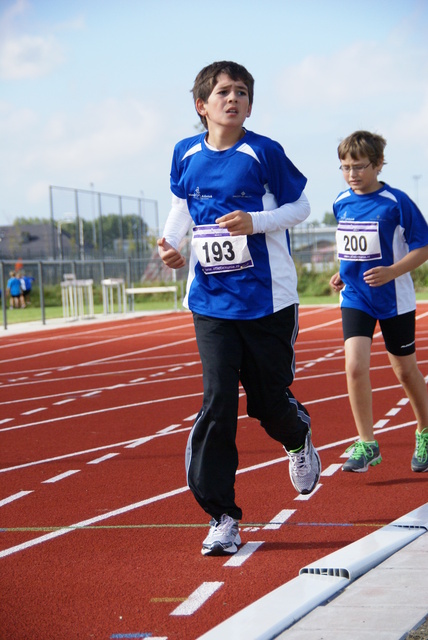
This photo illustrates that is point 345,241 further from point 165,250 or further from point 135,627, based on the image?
point 135,627

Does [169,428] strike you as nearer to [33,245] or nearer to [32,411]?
[32,411]

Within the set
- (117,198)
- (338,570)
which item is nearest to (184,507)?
(338,570)

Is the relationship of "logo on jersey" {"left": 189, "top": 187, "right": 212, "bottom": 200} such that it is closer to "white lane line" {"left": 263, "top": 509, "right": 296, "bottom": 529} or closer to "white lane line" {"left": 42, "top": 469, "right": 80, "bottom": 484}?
"white lane line" {"left": 263, "top": 509, "right": 296, "bottom": 529}

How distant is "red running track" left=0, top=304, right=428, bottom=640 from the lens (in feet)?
11.4

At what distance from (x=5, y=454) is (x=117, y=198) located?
33.0m

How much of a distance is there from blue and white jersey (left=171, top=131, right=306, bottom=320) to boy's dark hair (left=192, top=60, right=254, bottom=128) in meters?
0.21

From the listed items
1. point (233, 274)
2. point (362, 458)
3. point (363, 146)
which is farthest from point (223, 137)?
point (362, 458)

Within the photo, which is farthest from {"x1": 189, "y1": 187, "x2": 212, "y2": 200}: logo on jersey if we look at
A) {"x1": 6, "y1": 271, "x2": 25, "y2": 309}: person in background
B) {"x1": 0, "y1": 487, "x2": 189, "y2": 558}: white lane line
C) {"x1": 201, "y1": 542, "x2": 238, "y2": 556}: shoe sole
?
{"x1": 6, "y1": 271, "x2": 25, "y2": 309}: person in background

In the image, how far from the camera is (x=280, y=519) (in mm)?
4695

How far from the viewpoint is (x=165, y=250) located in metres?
4.48

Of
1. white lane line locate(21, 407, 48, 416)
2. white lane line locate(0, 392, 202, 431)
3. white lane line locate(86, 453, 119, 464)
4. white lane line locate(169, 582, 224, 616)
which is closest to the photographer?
white lane line locate(169, 582, 224, 616)

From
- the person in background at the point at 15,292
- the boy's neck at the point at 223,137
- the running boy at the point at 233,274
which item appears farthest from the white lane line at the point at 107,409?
the person in background at the point at 15,292

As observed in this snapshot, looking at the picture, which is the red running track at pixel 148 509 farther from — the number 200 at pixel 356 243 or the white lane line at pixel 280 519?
the number 200 at pixel 356 243

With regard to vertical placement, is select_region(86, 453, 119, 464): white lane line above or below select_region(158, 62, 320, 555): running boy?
below
